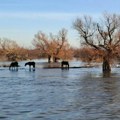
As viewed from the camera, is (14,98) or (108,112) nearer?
(108,112)

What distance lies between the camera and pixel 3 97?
20.4m

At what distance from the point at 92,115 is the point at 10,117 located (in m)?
2.93

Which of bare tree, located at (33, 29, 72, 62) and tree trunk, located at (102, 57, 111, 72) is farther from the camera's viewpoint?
bare tree, located at (33, 29, 72, 62)

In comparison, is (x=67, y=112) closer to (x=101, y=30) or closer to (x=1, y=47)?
(x=101, y=30)

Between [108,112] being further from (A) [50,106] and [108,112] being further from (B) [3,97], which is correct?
(B) [3,97]

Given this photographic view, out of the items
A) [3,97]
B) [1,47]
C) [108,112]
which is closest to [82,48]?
[3,97]

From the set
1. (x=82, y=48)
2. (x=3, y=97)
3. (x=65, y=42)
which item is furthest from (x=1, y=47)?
(x=3, y=97)

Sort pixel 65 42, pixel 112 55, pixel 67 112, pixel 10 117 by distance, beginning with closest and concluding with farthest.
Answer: pixel 10 117, pixel 67 112, pixel 112 55, pixel 65 42

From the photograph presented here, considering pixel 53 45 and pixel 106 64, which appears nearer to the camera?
pixel 106 64

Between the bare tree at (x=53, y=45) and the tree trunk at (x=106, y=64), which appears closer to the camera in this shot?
the tree trunk at (x=106, y=64)

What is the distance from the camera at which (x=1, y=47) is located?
147m

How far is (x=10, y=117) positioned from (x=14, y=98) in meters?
5.73

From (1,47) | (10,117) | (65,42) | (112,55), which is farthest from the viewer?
(1,47)

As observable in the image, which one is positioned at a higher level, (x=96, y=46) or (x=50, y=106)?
(x=96, y=46)
